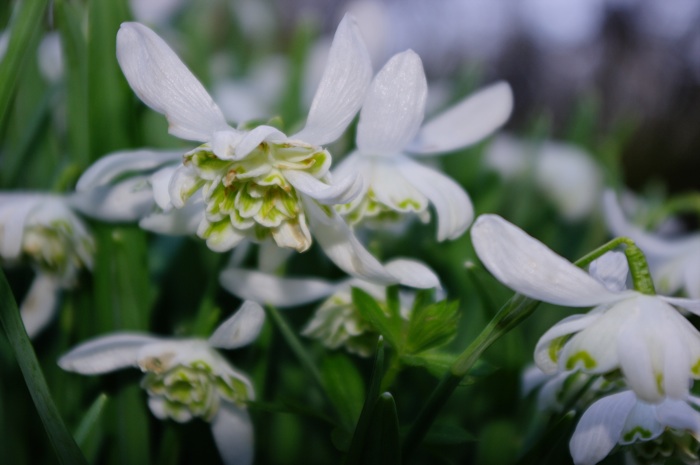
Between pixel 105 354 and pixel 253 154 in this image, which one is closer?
pixel 253 154

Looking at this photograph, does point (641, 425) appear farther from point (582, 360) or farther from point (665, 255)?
point (665, 255)

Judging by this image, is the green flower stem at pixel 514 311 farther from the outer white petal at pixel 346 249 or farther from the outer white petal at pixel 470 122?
the outer white petal at pixel 470 122

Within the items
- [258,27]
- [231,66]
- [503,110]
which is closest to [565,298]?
[503,110]

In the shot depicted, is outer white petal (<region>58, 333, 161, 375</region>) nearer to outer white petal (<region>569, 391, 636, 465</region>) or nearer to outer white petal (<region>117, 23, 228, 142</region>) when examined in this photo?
outer white petal (<region>117, 23, 228, 142</region>)

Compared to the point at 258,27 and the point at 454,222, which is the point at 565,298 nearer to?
the point at 454,222

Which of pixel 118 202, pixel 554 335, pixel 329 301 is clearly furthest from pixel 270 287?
pixel 554 335

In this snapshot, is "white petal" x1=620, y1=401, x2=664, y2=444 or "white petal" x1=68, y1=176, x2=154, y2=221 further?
"white petal" x1=68, y1=176, x2=154, y2=221

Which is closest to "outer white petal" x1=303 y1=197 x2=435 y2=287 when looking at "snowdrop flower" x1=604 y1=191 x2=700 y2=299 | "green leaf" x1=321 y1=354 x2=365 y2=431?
"green leaf" x1=321 y1=354 x2=365 y2=431
